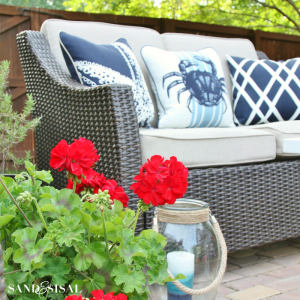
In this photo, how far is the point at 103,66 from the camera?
1707mm

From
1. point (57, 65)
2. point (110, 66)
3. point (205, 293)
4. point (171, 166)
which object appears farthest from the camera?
point (57, 65)

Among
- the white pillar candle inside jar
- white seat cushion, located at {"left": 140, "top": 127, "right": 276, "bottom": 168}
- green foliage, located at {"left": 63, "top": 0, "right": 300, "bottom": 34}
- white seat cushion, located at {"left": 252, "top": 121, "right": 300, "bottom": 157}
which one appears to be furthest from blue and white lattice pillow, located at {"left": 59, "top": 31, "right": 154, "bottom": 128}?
green foliage, located at {"left": 63, "top": 0, "right": 300, "bottom": 34}

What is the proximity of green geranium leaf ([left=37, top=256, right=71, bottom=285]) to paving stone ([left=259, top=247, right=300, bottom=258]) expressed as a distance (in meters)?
1.41

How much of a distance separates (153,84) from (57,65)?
20.3 inches

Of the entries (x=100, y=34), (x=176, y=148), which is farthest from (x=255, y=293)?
(x=100, y=34)

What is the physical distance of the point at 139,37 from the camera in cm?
225

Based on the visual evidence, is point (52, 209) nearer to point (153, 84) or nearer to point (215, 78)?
point (153, 84)

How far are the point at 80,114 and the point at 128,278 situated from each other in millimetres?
951

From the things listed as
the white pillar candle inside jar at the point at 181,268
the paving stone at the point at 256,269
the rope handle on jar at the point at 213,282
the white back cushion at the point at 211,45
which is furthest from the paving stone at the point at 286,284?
the white back cushion at the point at 211,45

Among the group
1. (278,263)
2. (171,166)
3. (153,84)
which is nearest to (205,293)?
(171,166)

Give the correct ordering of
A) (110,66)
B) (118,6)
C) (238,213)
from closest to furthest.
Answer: (238,213)
(110,66)
(118,6)

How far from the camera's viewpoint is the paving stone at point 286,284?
1.44 metres

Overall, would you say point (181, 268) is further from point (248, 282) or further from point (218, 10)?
point (218, 10)

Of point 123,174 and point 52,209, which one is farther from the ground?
point 52,209
